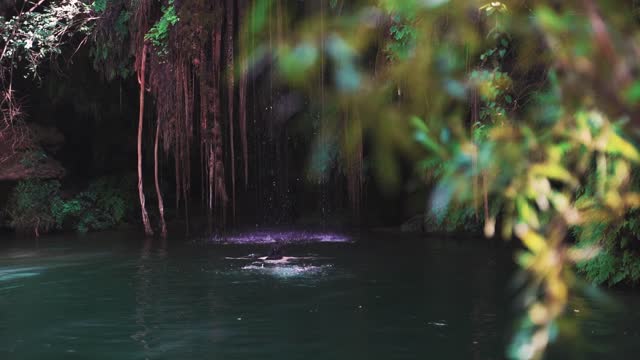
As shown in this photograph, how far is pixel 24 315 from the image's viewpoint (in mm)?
10656

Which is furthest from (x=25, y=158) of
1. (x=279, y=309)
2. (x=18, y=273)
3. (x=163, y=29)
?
(x=279, y=309)

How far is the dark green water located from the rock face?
22.7 ft

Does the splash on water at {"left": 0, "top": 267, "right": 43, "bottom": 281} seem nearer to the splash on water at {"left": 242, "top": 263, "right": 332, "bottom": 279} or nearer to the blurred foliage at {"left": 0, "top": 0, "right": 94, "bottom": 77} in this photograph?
the splash on water at {"left": 242, "top": 263, "right": 332, "bottom": 279}

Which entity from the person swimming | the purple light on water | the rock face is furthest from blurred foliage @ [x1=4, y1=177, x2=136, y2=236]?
the person swimming

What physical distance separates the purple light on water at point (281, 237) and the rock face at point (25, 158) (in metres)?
5.78

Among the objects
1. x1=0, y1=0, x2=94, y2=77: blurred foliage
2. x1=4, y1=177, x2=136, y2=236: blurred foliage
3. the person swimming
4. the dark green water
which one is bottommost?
the dark green water

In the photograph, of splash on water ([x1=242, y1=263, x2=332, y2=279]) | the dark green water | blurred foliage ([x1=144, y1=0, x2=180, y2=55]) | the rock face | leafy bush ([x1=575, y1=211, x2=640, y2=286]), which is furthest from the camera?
the rock face

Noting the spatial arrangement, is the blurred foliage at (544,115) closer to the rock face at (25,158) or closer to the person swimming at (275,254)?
the person swimming at (275,254)

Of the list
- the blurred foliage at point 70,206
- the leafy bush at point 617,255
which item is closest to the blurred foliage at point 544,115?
the leafy bush at point 617,255

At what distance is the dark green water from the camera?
8.37m

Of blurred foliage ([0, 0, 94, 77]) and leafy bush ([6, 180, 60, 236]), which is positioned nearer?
blurred foliage ([0, 0, 94, 77])

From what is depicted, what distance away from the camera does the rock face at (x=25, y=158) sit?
77.9ft

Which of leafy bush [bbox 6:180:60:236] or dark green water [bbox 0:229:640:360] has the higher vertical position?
leafy bush [bbox 6:180:60:236]

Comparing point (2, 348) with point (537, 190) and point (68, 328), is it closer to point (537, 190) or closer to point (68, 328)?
point (68, 328)
